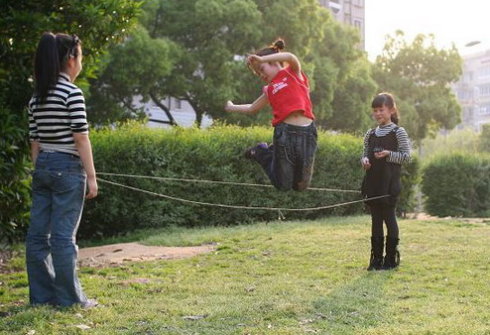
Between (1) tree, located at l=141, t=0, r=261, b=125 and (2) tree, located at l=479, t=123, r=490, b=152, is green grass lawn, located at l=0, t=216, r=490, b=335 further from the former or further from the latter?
(2) tree, located at l=479, t=123, r=490, b=152

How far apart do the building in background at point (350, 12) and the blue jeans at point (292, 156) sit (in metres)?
54.5

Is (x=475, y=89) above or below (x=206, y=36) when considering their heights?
above

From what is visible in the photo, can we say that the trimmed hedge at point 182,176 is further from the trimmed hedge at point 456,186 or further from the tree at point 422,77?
the tree at point 422,77

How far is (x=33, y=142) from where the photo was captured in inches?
203

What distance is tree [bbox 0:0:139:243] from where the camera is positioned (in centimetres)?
634

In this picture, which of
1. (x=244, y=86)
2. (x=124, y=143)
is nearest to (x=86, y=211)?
(x=124, y=143)

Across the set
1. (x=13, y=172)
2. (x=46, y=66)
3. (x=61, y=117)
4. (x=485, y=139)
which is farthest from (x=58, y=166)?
(x=485, y=139)

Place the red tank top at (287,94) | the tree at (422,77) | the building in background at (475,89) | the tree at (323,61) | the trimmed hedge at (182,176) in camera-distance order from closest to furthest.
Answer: the red tank top at (287,94) < the trimmed hedge at (182,176) < the tree at (323,61) < the tree at (422,77) < the building in background at (475,89)

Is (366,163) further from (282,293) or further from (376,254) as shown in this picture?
(282,293)

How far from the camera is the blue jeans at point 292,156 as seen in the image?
5691mm

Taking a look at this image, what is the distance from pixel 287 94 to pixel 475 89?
4840 inches

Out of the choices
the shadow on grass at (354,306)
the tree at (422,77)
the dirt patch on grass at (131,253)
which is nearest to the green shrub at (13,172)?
the dirt patch on grass at (131,253)

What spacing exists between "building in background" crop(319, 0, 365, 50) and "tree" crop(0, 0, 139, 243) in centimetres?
5333

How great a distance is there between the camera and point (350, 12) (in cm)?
6228
